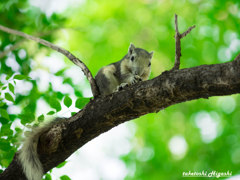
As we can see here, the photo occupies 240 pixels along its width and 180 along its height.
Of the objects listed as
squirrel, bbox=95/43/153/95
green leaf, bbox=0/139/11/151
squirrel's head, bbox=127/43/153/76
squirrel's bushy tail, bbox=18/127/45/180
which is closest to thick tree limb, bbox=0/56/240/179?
squirrel's bushy tail, bbox=18/127/45/180

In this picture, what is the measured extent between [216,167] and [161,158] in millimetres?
1159

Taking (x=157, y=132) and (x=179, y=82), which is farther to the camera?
(x=157, y=132)

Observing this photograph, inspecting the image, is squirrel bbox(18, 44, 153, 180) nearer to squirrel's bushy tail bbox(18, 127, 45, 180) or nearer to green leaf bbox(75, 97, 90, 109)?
squirrel's bushy tail bbox(18, 127, 45, 180)

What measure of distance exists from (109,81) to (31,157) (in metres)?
1.77

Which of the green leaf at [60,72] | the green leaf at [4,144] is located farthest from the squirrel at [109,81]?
the green leaf at [60,72]

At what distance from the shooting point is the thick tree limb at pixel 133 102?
6.66ft

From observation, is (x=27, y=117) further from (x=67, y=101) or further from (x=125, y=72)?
(x=125, y=72)

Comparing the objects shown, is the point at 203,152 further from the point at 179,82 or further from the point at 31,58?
the point at 179,82

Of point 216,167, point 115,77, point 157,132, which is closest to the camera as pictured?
point 115,77

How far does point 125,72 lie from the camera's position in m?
4.73

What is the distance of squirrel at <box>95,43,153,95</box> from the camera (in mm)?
4316

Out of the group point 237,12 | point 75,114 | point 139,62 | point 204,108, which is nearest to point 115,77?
point 139,62

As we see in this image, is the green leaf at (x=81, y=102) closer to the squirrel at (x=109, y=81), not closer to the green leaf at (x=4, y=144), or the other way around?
the squirrel at (x=109, y=81)

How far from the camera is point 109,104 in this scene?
2.64 metres
